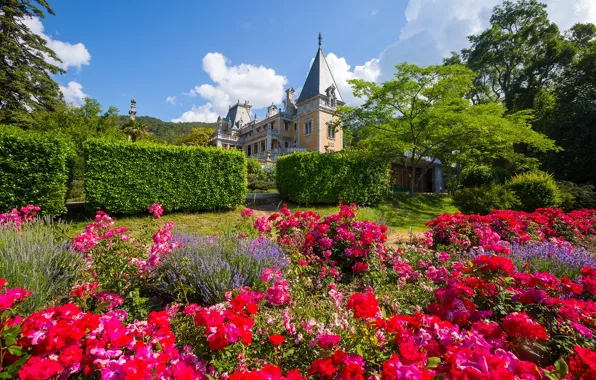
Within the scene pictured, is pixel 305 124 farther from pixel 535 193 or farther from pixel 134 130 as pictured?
pixel 535 193

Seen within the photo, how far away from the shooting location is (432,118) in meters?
12.1

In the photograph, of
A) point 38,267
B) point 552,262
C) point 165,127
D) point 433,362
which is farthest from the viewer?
point 165,127

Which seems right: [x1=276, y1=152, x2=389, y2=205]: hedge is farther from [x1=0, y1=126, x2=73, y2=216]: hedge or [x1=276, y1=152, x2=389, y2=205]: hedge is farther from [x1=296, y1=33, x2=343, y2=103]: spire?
[x1=296, y1=33, x2=343, y2=103]: spire

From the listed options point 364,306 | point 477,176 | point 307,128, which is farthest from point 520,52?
point 364,306

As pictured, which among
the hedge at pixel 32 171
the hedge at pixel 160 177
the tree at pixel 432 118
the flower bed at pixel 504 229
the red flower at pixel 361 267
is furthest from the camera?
the tree at pixel 432 118

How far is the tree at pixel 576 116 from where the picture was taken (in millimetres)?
15953

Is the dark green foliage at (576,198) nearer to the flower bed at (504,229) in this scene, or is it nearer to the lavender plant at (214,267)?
the flower bed at (504,229)

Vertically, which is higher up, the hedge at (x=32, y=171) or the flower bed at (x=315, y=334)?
the hedge at (x=32, y=171)

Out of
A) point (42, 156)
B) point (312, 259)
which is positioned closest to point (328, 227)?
point (312, 259)

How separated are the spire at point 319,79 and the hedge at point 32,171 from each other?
32.7m

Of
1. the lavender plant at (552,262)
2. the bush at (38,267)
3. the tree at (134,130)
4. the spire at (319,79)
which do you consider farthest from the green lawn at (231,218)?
the spire at (319,79)

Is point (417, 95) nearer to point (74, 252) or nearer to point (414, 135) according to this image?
point (414, 135)

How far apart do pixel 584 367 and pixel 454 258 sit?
341 centimetres

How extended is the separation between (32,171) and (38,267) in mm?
6477
